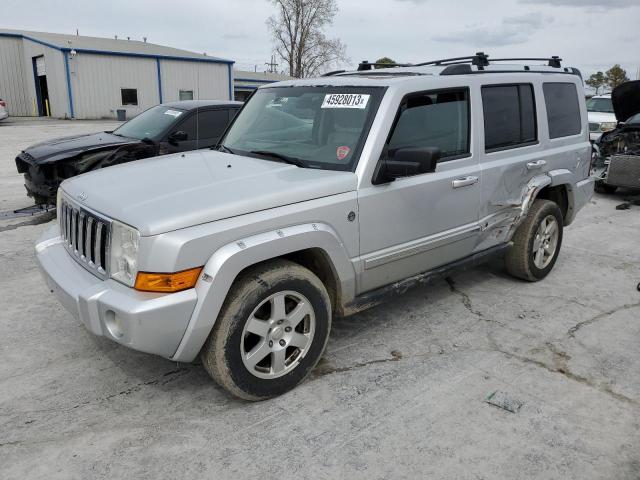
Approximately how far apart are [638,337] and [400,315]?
1.77 m

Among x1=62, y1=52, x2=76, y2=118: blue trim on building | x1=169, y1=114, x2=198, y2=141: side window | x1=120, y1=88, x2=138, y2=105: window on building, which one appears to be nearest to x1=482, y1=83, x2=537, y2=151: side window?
x1=169, y1=114, x2=198, y2=141: side window

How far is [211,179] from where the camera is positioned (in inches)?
131

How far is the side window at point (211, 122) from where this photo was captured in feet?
26.8

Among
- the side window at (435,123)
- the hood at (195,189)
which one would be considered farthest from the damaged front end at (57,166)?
the side window at (435,123)

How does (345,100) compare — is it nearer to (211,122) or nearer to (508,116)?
(508,116)

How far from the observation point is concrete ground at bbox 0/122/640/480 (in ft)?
8.87

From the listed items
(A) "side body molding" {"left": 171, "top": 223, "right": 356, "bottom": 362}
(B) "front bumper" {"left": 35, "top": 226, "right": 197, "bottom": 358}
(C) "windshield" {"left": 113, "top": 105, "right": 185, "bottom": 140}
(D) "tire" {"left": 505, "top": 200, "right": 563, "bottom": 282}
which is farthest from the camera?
(C) "windshield" {"left": 113, "top": 105, "right": 185, "bottom": 140}

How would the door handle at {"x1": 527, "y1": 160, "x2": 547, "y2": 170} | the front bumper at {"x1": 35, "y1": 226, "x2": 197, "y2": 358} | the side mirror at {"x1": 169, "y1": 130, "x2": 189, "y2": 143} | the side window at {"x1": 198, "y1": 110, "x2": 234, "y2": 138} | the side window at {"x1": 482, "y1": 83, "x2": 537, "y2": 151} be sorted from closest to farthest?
the front bumper at {"x1": 35, "y1": 226, "x2": 197, "y2": 358}
the side window at {"x1": 482, "y1": 83, "x2": 537, "y2": 151}
the door handle at {"x1": 527, "y1": 160, "x2": 547, "y2": 170}
the side mirror at {"x1": 169, "y1": 130, "x2": 189, "y2": 143}
the side window at {"x1": 198, "y1": 110, "x2": 234, "y2": 138}

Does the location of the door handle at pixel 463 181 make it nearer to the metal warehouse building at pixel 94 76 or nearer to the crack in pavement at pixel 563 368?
the crack in pavement at pixel 563 368

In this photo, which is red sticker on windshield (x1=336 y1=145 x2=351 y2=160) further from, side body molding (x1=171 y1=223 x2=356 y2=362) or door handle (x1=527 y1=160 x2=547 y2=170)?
door handle (x1=527 y1=160 x2=547 y2=170)

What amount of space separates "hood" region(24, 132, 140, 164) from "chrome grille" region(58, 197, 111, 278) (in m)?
4.02

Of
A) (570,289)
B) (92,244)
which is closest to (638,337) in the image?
(570,289)

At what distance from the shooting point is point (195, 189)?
311 cm

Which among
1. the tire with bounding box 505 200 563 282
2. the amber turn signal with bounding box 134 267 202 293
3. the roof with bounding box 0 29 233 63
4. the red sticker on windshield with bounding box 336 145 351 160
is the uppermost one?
the roof with bounding box 0 29 233 63
